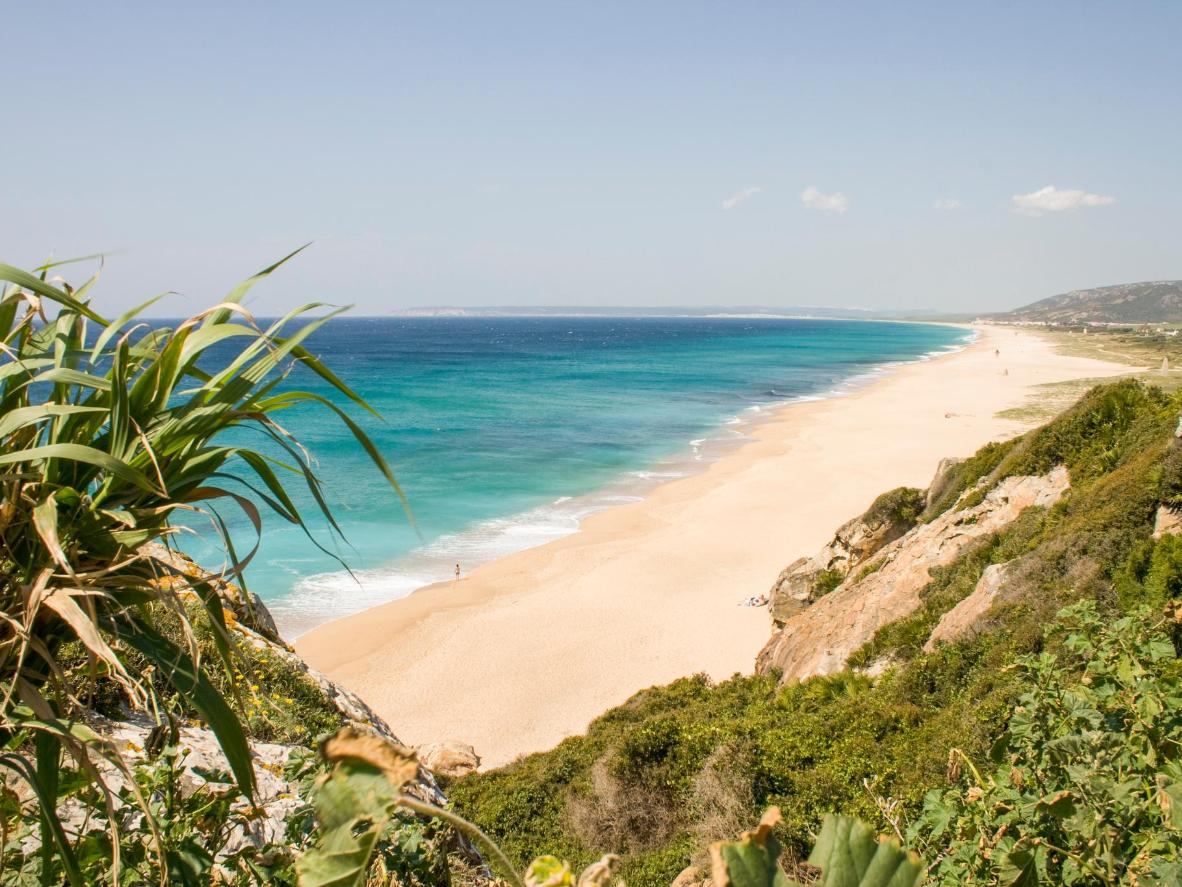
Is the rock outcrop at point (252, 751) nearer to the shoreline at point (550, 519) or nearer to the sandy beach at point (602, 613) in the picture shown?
the sandy beach at point (602, 613)

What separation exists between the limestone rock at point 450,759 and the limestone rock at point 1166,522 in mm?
8366

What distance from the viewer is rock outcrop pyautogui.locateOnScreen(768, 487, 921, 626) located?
43.9ft

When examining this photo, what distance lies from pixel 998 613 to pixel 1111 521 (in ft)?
4.65

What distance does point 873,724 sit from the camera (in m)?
7.48

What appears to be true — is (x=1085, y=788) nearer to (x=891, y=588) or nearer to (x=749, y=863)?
(x=749, y=863)

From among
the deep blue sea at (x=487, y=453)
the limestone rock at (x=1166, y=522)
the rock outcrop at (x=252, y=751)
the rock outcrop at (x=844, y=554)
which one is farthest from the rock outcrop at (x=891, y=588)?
the deep blue sea at (x=487, y=453)

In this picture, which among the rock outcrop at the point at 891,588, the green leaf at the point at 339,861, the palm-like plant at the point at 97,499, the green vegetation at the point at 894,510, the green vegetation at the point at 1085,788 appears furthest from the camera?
the green vegetation at the point at 894,510

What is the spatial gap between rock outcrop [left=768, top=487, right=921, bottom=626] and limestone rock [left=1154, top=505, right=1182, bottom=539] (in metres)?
6.11

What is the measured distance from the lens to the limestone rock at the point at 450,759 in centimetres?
1052

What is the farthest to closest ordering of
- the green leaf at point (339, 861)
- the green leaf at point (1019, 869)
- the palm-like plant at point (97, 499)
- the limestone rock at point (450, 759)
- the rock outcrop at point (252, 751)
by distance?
1. the limestone rock at point (450, 759)
2. the rock outcrop at point (252, 751)
3. the palm-like plant at point (97, 499)
4. the green leaf at point (1019, 869)
5. the green leaf at point (339, 861)

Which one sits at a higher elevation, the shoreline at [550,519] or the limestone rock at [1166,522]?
the limestone rock at [1166,522]

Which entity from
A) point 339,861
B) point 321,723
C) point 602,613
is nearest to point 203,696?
point 339,861

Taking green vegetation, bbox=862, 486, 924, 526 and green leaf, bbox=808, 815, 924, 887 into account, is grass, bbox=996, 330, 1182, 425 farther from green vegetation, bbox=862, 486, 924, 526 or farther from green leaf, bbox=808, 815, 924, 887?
green leaf, bbox=808, 815, 924, 887

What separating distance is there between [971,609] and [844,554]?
16.9ft
